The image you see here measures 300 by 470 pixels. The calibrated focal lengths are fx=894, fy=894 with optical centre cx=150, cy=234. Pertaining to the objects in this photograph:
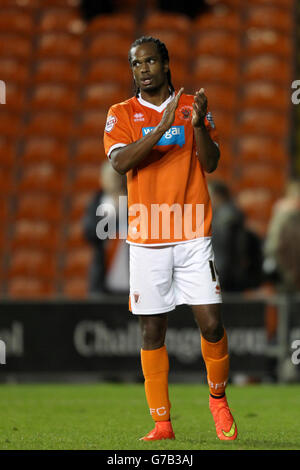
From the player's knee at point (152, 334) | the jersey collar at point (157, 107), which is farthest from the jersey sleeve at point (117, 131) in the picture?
the player's knee at point (152, 334)

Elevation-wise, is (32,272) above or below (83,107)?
below

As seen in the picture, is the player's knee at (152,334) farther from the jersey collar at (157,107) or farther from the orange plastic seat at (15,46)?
the orange plastic seat at (15,46)

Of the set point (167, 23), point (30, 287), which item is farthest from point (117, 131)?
point (167, 23)

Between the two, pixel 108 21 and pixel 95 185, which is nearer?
pixel 95 185

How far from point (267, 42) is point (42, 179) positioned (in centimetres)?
386

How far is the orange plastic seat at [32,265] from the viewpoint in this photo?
1122 centimetres

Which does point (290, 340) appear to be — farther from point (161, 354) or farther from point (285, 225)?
point (161, 354)

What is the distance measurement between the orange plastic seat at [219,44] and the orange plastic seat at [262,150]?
1.59 meters

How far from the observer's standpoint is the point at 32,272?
36.8 feet

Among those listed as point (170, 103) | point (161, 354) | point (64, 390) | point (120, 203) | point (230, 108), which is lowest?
point (64, 390)

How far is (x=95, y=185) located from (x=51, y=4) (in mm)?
3566

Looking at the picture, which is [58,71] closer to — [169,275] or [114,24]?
[114,24]

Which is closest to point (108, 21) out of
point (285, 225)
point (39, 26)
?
point (39, 26)

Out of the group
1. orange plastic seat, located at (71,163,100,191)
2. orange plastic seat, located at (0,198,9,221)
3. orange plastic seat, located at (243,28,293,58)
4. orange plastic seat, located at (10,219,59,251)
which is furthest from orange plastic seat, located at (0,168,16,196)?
orange plastic seat, located at (243,28,293,58)
